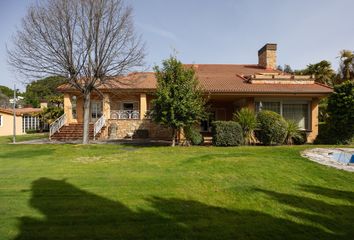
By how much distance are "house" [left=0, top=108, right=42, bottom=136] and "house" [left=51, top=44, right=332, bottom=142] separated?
11693mm

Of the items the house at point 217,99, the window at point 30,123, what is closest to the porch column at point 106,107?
the house at point 217,99

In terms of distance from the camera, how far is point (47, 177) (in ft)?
27.0

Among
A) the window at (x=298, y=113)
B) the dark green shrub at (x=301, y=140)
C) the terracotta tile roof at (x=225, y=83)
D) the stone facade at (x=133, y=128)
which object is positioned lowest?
the dark green shrub at (x=301, y=140)

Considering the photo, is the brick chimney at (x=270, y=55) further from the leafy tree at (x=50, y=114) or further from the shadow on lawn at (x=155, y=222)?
the shadow on lawn at (x=155, y=222)

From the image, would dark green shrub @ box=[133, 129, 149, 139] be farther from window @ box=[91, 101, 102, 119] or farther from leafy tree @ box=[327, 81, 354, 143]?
leafy tree @ box=[327, 81, 354, 143]

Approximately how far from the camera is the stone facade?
2361 cm

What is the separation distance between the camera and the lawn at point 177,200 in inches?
182

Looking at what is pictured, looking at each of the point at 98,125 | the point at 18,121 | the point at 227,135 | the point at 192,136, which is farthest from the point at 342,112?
the point at 18,121

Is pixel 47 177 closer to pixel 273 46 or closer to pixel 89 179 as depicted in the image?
pixel 89 179

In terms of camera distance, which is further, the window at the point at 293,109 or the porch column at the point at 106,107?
the porch column at the point at 106,107

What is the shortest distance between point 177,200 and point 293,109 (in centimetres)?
1672

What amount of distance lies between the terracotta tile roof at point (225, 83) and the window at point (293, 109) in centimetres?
108

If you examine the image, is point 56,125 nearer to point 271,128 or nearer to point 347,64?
point 271,128

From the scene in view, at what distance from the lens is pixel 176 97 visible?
15.4 m
